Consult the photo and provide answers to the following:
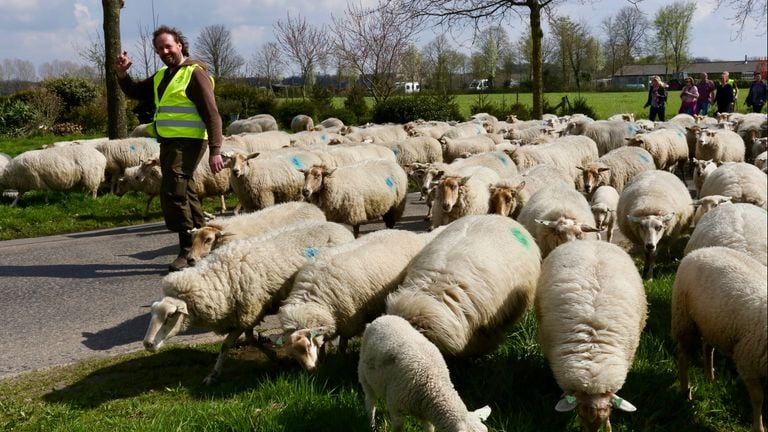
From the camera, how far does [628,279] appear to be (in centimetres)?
418

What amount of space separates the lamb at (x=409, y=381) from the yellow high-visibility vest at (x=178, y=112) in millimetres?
3238

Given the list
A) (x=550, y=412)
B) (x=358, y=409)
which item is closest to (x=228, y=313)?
(x=358, y=409)

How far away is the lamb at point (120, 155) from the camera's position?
1256 centimetres

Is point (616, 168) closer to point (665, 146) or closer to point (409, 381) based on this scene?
point (665, 146)

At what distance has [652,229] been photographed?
647 centimetres

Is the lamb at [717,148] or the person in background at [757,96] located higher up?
the person in background at [757,96]

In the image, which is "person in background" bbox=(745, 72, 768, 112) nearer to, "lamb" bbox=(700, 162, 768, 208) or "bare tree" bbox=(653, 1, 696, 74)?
"bare tree" bbox=(653, 1, 696, 74)

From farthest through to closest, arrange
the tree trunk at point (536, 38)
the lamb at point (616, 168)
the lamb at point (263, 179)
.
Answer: the tree trunk at point (536, 38), the lamb at point (616, 168), the lamb at point (263, 179)

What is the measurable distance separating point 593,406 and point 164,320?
2866 mm

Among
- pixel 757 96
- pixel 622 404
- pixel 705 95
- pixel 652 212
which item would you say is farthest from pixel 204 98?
pixel 705 95

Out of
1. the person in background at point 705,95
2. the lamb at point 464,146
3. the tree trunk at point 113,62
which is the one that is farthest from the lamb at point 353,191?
the person in background at point 705,95

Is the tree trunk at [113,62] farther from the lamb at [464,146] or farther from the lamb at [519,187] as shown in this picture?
the lamb at [519,187]

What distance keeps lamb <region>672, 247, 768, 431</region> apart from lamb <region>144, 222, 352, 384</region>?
2.56 m

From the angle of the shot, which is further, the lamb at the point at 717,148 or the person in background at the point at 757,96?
the person in background at the point at 757,96
